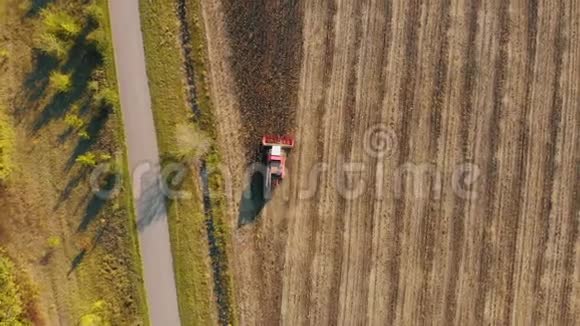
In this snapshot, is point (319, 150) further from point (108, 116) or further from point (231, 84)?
point (108, 116)

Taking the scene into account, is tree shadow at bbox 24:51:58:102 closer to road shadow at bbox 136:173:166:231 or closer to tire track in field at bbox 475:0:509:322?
road shadow at bbox 136:173:166:231

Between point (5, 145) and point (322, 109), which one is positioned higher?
point (322, 109)

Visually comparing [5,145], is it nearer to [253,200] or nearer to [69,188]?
[69,188]

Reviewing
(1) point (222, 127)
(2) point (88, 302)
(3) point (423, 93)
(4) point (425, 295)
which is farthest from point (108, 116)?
(4) point (425, 295)

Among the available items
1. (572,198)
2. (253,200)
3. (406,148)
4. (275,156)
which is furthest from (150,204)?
(572,198)

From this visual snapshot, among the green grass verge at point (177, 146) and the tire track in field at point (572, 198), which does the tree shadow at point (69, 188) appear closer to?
the green grass verge at point (177, 146)
